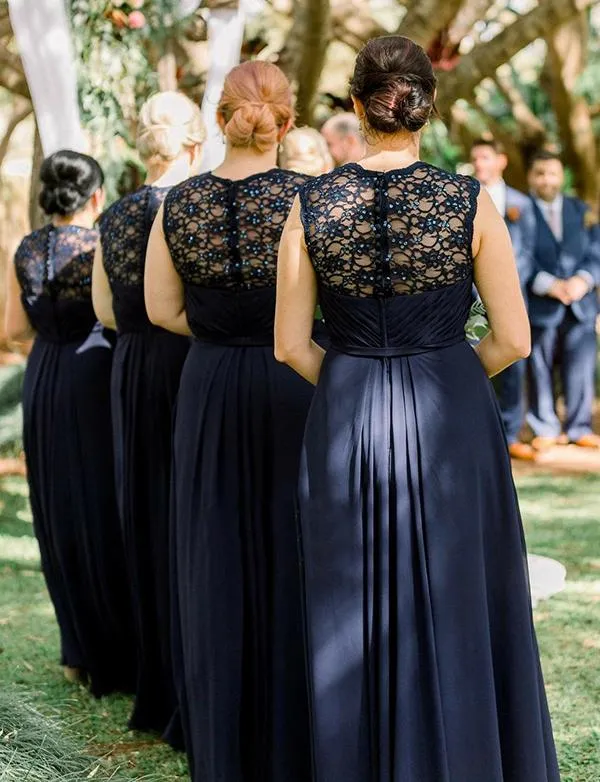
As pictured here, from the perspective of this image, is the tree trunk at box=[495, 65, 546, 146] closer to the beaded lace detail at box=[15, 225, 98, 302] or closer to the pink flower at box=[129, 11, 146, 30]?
the pink flower at box=[129, 11, 146, 30]

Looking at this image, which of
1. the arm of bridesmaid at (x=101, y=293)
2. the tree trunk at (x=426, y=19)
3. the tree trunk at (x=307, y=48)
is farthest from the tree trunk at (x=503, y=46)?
the arm of bridesmaid at (x=101, y=293)

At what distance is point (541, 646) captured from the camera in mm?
5617

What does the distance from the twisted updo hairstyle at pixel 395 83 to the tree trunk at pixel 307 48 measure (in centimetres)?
571

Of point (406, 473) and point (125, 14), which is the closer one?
point (406, 473)

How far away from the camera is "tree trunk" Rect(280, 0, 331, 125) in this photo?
889 centimetres

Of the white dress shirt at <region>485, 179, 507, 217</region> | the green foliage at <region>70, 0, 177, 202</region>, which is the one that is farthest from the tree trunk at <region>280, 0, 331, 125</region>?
the white dress shirt at <region>485, 179, 507, 217</region>

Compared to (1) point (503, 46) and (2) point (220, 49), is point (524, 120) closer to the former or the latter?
(1) point (503, 46)

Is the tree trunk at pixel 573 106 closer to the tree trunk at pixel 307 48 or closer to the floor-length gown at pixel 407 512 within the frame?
the tree trunk at pixel 307 48

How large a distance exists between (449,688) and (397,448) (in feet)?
2.08

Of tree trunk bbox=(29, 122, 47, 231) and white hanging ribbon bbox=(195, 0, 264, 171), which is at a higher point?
white hanging ribbon bbox=(195, 0, 264, 171)

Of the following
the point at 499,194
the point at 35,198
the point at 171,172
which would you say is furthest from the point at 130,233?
the point at 499,194

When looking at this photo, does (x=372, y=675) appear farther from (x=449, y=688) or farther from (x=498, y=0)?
(x=498, y=0)

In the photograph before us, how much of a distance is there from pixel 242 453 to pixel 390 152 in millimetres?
1100

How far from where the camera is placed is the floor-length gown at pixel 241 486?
3854mm
